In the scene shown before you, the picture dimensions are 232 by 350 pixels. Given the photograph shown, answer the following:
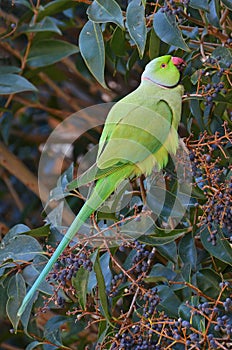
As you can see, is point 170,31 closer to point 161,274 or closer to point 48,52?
point 161,274

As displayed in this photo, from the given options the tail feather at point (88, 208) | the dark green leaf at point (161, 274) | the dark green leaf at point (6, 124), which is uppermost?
the tail feather at point (88, 208)

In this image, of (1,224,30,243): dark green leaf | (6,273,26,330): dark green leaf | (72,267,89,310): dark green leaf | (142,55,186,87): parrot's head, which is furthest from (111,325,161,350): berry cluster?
(142,55,186,87): parrot's head

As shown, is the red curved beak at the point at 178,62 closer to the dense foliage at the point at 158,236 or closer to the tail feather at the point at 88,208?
the dense foliage at the point at 158,236

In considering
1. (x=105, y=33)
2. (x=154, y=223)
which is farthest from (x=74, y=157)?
(x=154, y=223)

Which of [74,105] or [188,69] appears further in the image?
[74,105]

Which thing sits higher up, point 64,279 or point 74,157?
point 64,279

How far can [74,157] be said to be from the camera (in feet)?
7.33

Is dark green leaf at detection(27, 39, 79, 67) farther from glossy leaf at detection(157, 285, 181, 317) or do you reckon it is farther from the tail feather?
glossy leaf at detection(157, 285, 181, 317)

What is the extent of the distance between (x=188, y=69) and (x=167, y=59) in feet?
0.18

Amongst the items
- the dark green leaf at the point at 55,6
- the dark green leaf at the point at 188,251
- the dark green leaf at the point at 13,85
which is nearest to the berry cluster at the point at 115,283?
the dark green leaf at the point at 188,251

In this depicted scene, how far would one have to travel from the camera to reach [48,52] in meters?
1.88

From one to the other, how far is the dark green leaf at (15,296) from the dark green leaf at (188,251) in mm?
287

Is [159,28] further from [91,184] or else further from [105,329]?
[105,329]

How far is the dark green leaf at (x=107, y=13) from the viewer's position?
1.30 m
